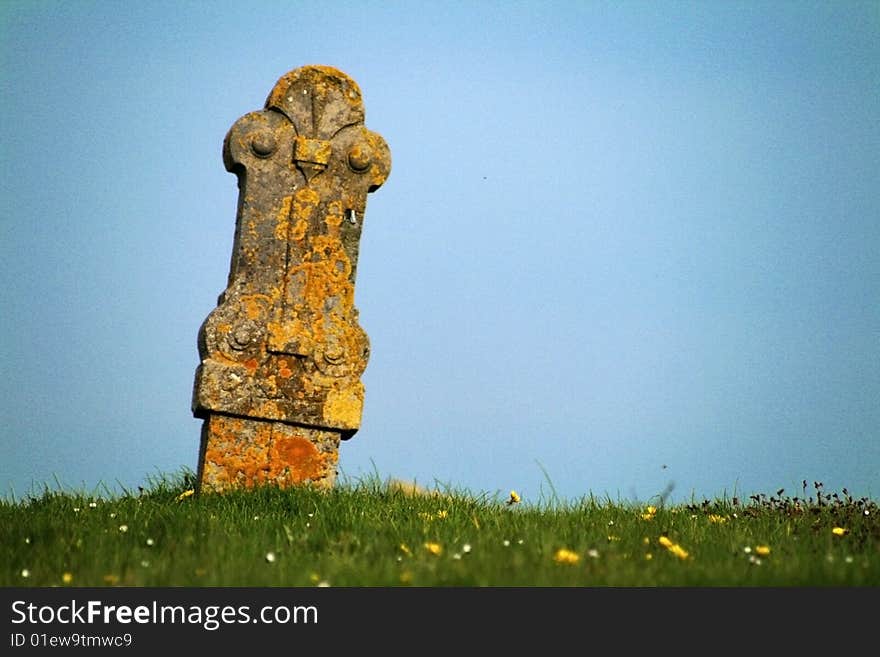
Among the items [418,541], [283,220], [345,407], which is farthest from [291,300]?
[418,541]

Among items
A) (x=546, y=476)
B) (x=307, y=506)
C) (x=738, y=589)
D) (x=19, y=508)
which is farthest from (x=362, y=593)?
(x=19, y=508)

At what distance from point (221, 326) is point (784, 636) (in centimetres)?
582

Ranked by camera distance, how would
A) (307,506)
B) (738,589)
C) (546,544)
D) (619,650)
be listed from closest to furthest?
(619,650), (738,589), (546,544), (307,506)

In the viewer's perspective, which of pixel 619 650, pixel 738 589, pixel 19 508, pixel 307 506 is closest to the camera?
pixel 619 650

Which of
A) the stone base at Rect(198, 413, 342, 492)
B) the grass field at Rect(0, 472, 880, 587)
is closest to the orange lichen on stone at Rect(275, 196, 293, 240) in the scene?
the stone base at Rect(198, 413, 342, 492)

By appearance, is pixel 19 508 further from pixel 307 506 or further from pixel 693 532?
pixel 693 532

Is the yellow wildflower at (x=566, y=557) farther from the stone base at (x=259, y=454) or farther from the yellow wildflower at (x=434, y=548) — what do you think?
the stone base at (x=259, y=454)

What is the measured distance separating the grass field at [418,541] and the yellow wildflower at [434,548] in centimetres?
2

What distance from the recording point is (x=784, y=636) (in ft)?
16.7

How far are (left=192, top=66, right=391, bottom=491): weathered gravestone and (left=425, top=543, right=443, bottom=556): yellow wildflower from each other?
10.9ft

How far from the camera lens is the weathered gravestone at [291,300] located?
30.6 ft

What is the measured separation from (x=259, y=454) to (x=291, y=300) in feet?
4.70

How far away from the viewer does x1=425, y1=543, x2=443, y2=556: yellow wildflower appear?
609 cm

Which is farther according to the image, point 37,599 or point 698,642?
point 37,599
